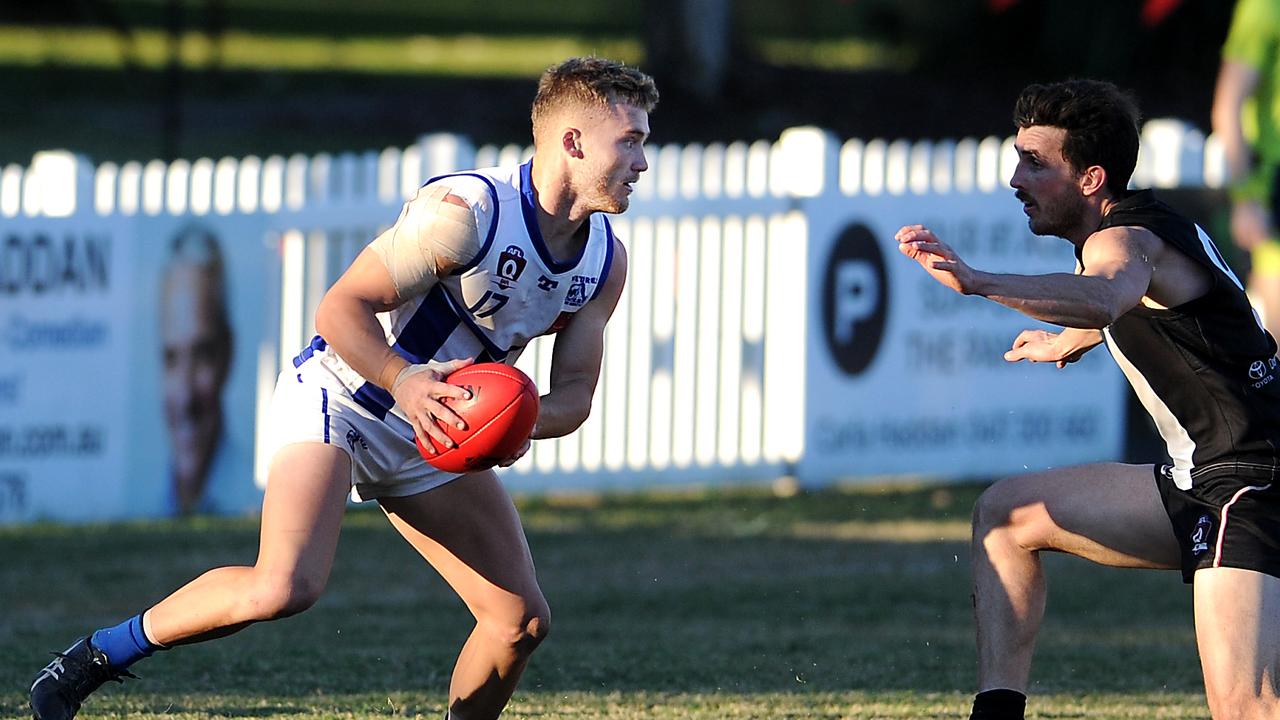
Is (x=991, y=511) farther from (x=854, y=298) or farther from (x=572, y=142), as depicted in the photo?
(x=854, y=298)

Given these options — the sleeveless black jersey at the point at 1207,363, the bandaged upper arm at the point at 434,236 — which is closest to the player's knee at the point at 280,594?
the bandaged upper arm at the point at 434,236

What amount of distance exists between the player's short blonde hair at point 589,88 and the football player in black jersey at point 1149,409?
850mm

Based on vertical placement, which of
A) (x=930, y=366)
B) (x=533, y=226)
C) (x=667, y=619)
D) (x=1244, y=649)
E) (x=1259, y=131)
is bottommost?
(x=667, y=619)

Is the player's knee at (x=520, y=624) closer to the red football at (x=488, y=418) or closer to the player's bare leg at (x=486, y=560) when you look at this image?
the player's bare leg at (x=486, y=560)

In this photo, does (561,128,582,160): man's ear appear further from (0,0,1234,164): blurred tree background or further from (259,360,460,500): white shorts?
(0,0,1234,164): blurred tree background

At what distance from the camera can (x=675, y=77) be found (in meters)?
24.9

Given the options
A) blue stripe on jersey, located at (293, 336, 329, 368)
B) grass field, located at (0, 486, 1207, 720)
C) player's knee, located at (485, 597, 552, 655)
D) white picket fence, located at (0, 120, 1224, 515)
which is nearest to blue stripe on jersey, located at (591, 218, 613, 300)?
blue stripe on jersey, located at (293, 336, 329, 368)

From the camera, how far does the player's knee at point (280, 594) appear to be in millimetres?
4855

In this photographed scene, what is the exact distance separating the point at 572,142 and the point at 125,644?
69.2 inches

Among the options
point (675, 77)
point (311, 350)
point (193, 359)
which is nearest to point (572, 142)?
point (311, 350)

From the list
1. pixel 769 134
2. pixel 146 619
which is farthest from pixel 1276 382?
pixel 769 134

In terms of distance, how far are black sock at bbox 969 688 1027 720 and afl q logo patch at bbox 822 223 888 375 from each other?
19.7ft

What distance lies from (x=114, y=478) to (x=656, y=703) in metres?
4.64

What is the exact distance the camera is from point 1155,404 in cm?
519
